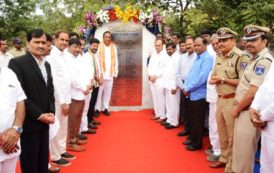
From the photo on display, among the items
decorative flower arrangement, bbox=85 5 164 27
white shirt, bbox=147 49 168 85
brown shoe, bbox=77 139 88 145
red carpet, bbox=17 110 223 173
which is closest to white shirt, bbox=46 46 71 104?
red carpet, bbox=17 110 223 173

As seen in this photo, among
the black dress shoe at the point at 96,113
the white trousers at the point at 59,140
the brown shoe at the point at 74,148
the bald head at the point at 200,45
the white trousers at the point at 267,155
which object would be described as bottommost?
the brown shoe at the point at 74,148

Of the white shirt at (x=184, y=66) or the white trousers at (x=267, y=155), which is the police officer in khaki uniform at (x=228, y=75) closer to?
the white trousers at (x=267, y=155)

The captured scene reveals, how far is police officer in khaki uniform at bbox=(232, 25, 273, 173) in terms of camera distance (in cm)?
296

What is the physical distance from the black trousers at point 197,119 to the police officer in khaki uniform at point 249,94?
140cm

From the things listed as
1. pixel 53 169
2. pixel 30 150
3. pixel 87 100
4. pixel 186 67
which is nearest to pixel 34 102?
pixel 30 150

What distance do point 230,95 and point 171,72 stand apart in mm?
2467

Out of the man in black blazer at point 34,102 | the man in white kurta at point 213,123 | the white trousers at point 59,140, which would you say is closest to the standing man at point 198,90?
the man in white kurta at point 213,123

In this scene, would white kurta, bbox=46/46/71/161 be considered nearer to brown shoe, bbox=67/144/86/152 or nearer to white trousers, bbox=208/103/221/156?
brown shoe, bbox=67/144/86/152

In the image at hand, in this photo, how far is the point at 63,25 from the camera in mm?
16531

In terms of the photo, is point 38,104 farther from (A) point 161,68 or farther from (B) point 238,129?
(A) point 161,68

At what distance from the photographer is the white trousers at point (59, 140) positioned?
4108 millimetres

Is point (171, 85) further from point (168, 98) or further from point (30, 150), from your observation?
point (30, 150)

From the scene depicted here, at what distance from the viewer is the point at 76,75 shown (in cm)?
467

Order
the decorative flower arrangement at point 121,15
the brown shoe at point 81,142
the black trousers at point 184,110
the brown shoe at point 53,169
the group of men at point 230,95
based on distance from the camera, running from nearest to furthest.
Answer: the group of men at point 230,95
the brown shoe at point 53,169
the brown shoe at point 81,142
the black trousers at point 184,110
the decorative flower arrangement at point 121,15
